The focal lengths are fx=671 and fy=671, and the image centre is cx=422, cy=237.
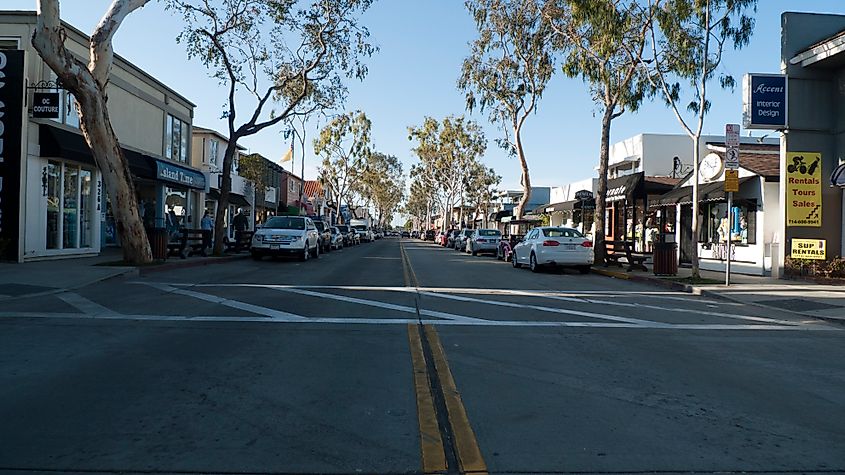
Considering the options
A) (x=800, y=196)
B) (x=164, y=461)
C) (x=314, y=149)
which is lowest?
(x=164, y=461)

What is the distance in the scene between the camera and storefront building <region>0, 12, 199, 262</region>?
18156 millimetres

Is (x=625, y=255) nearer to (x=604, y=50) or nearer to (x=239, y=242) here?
(x=604, y=50)

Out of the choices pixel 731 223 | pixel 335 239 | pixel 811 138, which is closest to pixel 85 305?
pixel 811 138

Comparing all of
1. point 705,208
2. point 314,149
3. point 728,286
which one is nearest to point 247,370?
point 728,286

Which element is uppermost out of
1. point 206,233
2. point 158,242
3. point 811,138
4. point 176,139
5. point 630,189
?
point 176,139

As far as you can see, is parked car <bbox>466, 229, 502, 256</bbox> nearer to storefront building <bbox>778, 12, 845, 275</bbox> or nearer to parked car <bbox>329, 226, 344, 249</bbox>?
parked car <bbox>329, 226, 344, 249</bbox>

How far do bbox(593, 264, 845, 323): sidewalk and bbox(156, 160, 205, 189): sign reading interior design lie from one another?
59.9ft

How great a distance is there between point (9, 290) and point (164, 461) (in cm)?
1013

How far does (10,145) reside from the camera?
59.7ft

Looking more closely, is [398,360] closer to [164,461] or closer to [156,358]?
[156,358]

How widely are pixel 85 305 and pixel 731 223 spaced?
20.0 meters

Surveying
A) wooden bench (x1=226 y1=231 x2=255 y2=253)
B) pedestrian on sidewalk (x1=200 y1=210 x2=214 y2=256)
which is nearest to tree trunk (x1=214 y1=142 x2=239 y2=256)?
pedestrian on sidewalk (x1=200 y1=210 x2=214 y2=256)

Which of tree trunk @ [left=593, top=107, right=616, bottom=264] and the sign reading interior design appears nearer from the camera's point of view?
tree trunk @ [left=593, top=107, right=616, bottom=264]

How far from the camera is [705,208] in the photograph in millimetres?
25734
